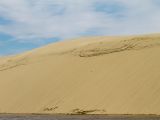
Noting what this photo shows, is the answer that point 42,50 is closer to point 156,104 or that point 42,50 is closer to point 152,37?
point 152,37

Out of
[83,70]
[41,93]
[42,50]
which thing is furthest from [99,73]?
[42,50]

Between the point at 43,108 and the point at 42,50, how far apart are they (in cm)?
1242

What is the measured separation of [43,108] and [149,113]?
7.98 m

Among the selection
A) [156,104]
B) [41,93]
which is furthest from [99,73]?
[156,104]

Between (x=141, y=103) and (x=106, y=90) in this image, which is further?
(x=106, y=90)

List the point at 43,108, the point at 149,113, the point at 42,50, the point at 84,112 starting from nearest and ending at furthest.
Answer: the point at 149,113 → the point at 84,112 → the point at 43,108 → the point at 42,50

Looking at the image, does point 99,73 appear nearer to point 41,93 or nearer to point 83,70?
point 83,70

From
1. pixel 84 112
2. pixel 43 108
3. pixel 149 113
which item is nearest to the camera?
pixel 149 113

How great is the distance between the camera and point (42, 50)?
42.9 meters

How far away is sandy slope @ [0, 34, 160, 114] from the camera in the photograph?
27953 millimetres

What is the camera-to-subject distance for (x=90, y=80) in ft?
104

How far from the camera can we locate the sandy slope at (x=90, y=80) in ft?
91.7

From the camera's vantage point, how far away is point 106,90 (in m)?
29.6

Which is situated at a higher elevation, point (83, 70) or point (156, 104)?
point (83, 70)
